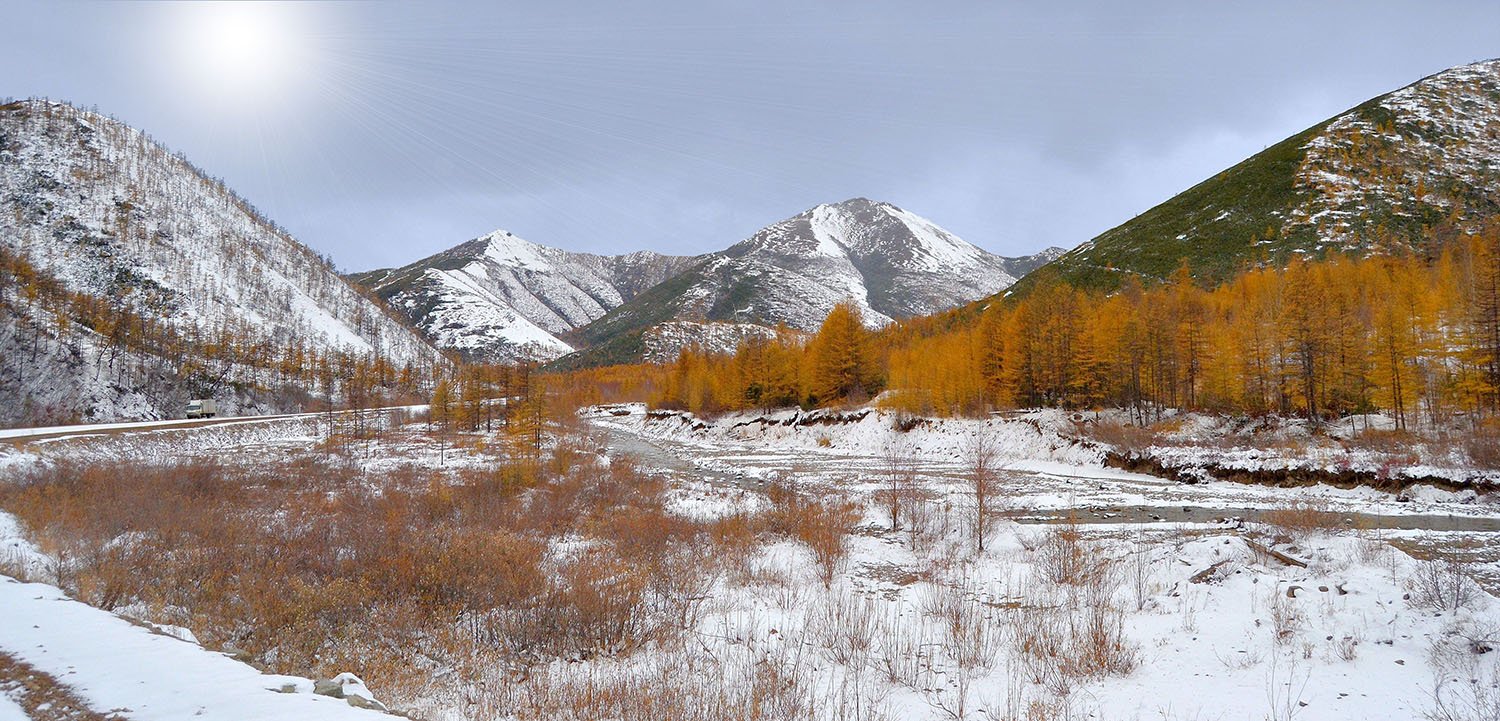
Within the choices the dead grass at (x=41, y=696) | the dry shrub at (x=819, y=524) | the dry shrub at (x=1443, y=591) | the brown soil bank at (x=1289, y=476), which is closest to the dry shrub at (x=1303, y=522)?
the dry shrub at (x=1443, y=591)

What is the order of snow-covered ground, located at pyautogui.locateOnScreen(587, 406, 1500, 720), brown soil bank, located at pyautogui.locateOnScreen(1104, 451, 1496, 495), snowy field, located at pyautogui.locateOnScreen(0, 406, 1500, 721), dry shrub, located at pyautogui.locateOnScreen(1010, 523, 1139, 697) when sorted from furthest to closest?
brown soil bank, located at pyautogui.locateOnScreen(1104, 451, 1496, 495)
dry shrub, located at pyautogui.locateOnScreen(1010, 523, 1139, 697)
snow-covered ground, located at pyautogui.locateOnScreen(587, 406, 1500, 720)
snowy field, located at pyautogui.locateOnScreen(0, 406, 1500, 721)

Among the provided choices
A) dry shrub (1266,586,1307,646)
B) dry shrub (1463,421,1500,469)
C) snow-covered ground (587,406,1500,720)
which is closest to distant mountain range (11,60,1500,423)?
dry shrub (1463,421,1500,469)

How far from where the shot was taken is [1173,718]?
6590mm

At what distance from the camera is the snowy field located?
6500mm

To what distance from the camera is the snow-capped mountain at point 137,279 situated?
6400cm

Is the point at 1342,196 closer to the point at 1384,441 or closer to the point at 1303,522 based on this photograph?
the point at 1384,441

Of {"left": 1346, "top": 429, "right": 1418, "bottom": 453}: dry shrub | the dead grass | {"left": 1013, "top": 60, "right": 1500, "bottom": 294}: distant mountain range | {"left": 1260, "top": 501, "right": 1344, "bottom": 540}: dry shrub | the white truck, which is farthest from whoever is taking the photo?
{"left": 1013, "top": 60, "right": 1500, "bottom": 294}: distant mountain range

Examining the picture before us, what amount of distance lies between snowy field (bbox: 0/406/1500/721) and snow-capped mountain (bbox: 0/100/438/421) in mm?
74896

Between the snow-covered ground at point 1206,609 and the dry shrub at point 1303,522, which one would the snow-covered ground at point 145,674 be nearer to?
the snow-covered ground at point 1206,609

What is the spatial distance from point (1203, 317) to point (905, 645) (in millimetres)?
63023

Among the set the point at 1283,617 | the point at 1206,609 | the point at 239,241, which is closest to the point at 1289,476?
the point at 1206,609

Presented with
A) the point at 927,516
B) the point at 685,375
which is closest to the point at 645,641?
the point at 927,516

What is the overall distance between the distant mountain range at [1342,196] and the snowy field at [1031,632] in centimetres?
9258

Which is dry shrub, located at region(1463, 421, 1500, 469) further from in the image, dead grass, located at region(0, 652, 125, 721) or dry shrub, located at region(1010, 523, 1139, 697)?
dead grass, located at region(0, 652, 125, 721)
